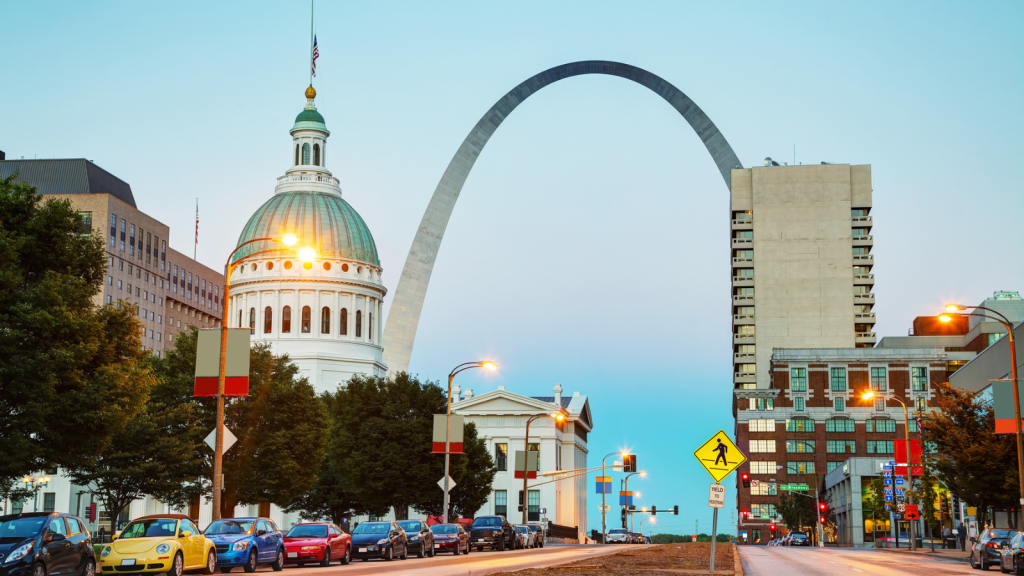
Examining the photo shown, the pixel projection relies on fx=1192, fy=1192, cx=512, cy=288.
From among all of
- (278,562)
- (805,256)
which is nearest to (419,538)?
(278,562)

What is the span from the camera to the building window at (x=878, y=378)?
160 meters

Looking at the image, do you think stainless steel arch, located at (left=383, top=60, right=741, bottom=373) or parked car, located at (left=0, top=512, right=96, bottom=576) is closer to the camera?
parked car, located at (left=0, top=512, right=96, bottom=576)

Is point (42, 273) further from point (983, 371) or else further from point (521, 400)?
point (521, 400)

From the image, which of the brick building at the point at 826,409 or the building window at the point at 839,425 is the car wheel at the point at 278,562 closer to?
the brick building at the point at 826,409

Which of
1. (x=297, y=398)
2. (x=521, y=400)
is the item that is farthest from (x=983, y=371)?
(x=521, y=400)

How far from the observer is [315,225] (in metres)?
165

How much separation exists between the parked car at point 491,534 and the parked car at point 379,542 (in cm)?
1482

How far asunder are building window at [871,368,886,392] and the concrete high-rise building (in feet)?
22.7

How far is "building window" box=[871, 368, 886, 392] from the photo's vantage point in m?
160

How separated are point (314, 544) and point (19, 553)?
666 inches

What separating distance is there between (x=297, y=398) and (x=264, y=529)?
1273 inches

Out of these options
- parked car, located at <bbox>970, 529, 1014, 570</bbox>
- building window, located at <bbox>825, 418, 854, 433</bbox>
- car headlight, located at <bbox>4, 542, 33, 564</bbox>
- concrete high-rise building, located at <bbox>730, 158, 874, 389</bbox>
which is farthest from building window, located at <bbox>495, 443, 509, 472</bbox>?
car headlight, located at <bbox>4, 542, 33, 564</bbox>

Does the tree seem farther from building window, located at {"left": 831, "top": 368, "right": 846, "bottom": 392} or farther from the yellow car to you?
building window, located at {"left": 831, "top": 368, "right": 846, "bottom": 392}

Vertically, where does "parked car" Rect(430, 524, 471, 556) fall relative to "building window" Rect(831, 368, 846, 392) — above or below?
below
